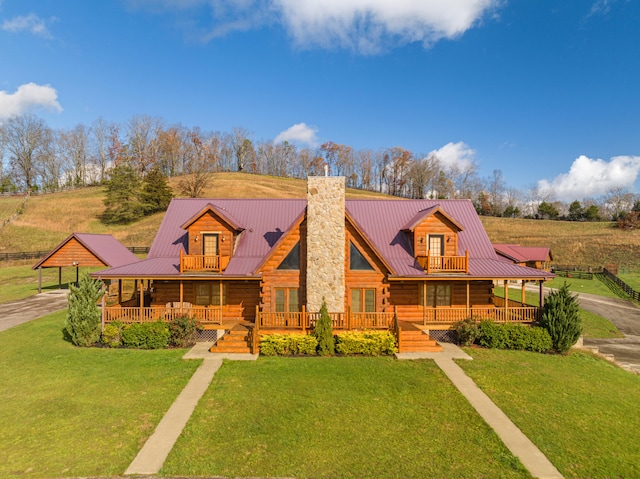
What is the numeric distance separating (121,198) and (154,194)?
5.36 meters

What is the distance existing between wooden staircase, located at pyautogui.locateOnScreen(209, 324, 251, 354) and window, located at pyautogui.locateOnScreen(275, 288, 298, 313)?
242 centimetres

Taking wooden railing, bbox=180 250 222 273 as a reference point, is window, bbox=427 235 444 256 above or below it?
above

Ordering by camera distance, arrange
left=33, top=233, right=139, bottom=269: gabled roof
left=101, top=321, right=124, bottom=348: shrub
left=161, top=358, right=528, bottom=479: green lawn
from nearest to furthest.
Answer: left=161, top=358, right=528, bottom=479: green lawn, left=101, top=321, right=124, bottom=348: shrub, left=33, top=233, right=139, bottom=269: gabled roof

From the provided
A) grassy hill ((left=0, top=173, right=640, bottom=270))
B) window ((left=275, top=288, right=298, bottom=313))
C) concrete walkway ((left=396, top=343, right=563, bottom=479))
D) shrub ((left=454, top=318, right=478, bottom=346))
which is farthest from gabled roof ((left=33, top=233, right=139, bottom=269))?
grassy hill ((left=0, top=173, right=640, bottom=270))

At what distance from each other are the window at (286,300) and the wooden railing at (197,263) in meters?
3.53

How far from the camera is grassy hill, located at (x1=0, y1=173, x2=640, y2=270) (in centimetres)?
5403

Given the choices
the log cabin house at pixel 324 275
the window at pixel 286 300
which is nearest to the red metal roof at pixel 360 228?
the log cabin house at pixel 324 275

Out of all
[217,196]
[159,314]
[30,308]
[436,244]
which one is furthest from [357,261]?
[217,196]

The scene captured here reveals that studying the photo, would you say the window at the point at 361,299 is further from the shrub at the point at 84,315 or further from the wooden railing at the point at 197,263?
the shrub at the point at 84,315

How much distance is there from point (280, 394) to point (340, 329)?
6.18 meters

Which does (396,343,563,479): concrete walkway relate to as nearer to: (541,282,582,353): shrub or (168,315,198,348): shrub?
A: (541,282,582,353): shrub

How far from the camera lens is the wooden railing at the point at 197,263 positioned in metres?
18.9

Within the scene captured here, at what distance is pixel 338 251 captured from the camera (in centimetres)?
1775

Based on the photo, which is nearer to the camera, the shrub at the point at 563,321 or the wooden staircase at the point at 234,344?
the wooden staircase at the point at 234,344
